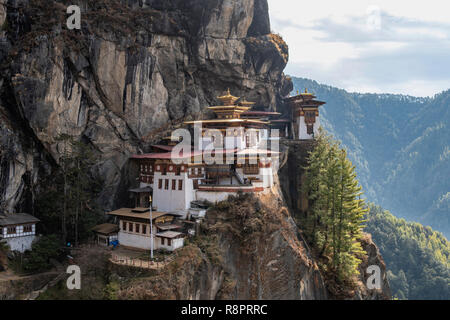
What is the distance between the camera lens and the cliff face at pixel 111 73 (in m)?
37.6

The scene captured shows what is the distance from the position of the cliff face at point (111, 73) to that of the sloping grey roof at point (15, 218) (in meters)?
1.23

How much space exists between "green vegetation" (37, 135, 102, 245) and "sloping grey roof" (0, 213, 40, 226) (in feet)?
4.83

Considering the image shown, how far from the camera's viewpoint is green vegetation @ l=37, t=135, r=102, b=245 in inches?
Result: 1453

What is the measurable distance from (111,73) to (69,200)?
14.5 metres

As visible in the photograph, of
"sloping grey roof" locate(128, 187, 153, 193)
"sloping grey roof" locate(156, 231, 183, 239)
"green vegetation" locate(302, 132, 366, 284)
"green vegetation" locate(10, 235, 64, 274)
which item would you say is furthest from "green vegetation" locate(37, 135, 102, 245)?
"green vegetation" locate(302, 132, 366, 284)

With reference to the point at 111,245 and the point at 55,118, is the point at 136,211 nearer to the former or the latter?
the point at 111,245

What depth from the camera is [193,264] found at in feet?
102

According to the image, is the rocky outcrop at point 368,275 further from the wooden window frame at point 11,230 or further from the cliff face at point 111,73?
the wooden window frame at point 11,230

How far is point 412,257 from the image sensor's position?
104688mm

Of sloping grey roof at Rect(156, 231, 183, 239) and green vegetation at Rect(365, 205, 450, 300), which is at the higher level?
sloping grey roof at Rect(156, 231, 183, 239)

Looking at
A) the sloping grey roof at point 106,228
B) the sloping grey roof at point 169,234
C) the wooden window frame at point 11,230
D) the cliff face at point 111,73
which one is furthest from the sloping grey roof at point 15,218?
the sloping grey roof at point 169,234

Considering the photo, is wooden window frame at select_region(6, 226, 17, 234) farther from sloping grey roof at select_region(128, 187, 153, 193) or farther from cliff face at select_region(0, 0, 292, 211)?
sloping grey roof at select_region(128, 187, 153, 193)
